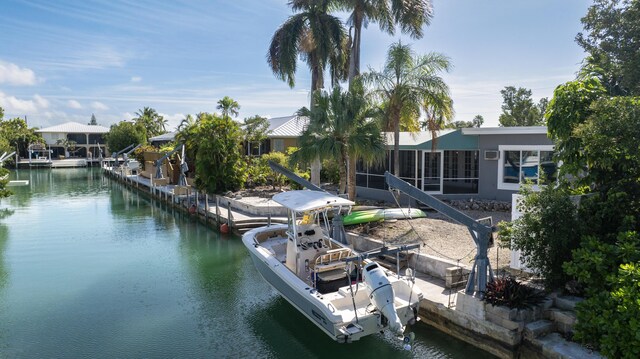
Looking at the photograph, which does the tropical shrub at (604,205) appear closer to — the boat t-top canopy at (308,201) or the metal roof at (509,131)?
the boat t-top canopy at (308,201)

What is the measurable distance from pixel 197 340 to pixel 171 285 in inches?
167

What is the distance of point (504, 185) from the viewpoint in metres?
19.5

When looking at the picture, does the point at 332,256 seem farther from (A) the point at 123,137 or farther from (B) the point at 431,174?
(A) the point at 123,137

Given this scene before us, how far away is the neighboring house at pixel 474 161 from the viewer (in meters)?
18.7

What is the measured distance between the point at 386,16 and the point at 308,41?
4388mm

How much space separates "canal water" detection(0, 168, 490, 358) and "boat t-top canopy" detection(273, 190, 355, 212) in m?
2.74

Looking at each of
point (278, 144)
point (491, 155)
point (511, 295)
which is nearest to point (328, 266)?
point (511, 295)

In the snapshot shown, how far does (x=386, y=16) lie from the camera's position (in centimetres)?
2097

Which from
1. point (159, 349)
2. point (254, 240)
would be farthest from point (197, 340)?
point (254, 240)

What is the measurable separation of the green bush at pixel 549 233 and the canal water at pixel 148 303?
7.06 ft

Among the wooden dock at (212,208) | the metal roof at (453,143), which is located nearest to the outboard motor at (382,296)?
the wooden dock at (212,208)

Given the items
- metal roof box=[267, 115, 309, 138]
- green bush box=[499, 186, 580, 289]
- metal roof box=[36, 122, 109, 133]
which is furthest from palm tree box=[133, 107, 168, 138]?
green bush box=[499, 186, 580, 289]

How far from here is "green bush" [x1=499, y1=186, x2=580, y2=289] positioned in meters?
8.55

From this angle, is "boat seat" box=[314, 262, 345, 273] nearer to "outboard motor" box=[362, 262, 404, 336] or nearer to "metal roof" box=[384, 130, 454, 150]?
"outboard motor" box=[362, 262, 404, 336]
